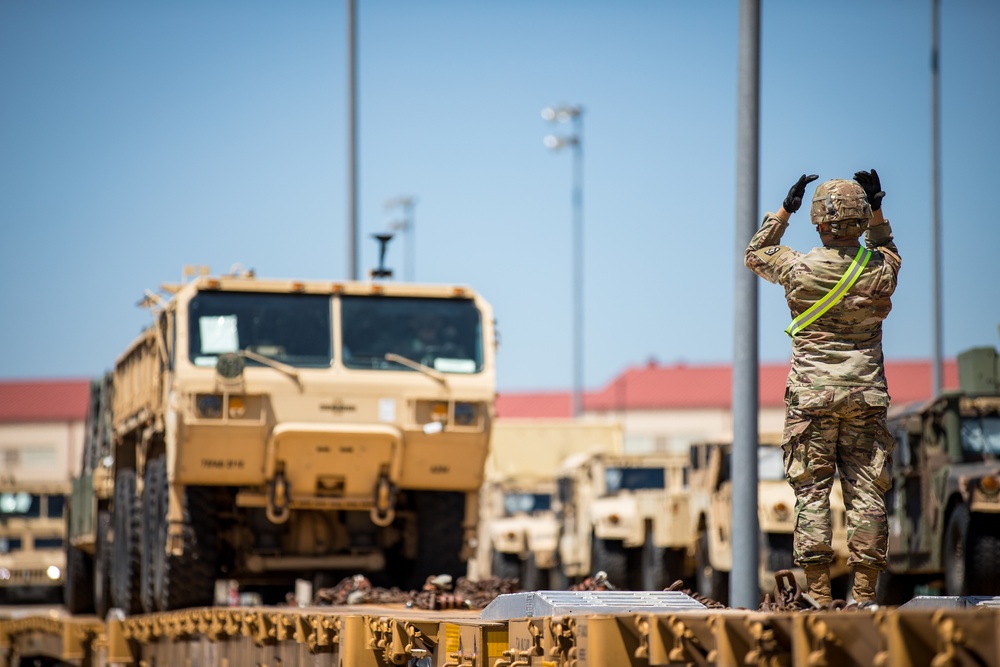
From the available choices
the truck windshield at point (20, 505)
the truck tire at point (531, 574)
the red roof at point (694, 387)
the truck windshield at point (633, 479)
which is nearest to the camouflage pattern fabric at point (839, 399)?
the truck windshield at point (633, 479)

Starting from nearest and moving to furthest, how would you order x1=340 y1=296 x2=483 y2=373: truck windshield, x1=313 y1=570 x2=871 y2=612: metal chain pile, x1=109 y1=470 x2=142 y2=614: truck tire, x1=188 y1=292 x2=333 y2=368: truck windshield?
x1=313 y1=570 x2=871 y2=612: metal chain pile
x1=188 y1=292 x2=333 y2=368: truck windshield
x1=340 y1=296 x2=483 y2=373: truck windshield
x1=109 y1=470 x2=142 y2=614: truck tire

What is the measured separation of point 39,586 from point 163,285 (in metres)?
13.9

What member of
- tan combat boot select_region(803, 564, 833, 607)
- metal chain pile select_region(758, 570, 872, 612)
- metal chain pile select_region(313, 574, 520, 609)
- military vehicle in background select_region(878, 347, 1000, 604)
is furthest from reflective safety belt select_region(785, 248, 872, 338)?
military vehicle in background select_region(878, 347, 1000, 604)

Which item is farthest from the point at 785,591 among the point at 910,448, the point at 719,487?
the point at 719,487

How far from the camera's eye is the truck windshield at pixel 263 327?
12672 millimetres

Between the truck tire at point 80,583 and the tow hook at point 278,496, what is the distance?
6441 millimetres

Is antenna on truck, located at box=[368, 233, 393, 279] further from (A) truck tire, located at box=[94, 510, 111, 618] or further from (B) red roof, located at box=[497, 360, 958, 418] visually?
(B) red roof, located at box=[497, 360, 958, 418]

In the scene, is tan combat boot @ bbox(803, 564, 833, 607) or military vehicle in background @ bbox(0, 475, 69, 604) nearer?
tan combat boot @ bbox(803, 564, 833, 607)

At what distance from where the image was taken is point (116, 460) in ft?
51.5

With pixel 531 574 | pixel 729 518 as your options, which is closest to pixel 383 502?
pixel 729 518

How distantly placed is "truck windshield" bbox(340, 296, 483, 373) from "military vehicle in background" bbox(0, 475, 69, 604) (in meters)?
13.3

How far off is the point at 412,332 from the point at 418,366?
290 mm

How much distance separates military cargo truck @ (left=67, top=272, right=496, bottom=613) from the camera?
1256 centimetres

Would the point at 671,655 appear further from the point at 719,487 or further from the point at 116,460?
the point at 719,487
